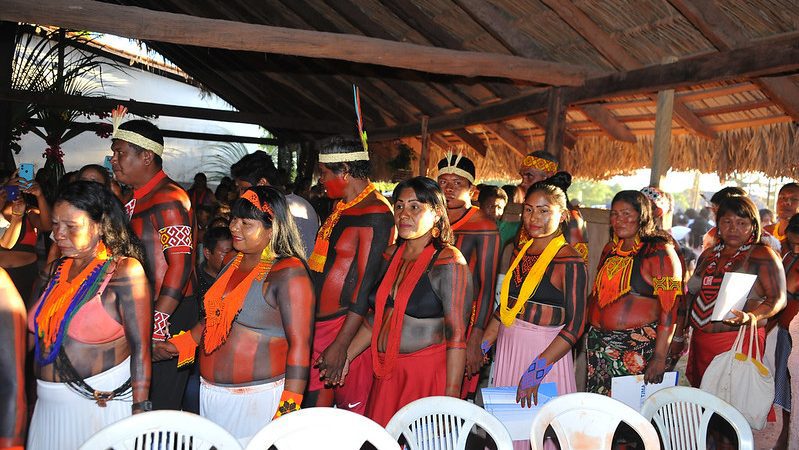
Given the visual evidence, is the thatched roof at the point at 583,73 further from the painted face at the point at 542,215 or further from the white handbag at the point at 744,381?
the painted face at the point at 542,215

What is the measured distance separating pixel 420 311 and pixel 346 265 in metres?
0.55

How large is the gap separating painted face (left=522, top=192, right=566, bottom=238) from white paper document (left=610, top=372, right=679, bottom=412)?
85 centimetres

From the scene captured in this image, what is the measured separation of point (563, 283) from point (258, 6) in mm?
8384

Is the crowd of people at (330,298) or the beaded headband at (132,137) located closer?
the crowd of people at (330,298)

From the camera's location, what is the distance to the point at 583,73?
698 centimetres

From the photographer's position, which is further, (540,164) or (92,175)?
(540,164)

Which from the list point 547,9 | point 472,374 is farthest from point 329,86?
point 472,374

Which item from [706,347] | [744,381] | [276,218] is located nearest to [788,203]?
[706,347]

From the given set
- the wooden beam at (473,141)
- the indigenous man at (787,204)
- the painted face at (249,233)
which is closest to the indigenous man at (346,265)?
the painted face at (249,233)

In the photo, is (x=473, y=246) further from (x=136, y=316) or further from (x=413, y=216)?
(x=136, y=316)

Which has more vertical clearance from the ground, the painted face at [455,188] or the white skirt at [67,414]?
the painted face at [455,188]

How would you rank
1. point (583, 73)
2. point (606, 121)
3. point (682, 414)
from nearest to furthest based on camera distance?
point (682, 414) < point (583, 73) < point (606, 121)

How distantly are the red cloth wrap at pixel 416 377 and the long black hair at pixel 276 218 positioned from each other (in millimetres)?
822

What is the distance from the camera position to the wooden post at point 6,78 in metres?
10.2
